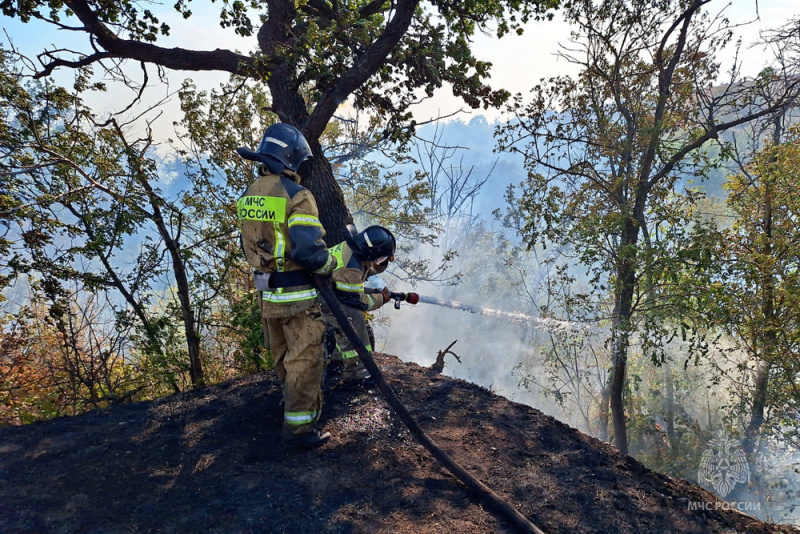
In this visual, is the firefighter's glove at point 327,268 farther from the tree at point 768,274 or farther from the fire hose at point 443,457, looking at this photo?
the tree at point 768,274

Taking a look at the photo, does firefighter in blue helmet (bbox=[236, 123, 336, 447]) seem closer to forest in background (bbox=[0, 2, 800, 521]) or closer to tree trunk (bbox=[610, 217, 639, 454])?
forest in background (bbox=[0, 2, 800, 521])

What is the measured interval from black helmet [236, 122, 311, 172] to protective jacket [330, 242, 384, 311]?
1.18m

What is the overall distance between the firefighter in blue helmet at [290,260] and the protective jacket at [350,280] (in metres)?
0.81

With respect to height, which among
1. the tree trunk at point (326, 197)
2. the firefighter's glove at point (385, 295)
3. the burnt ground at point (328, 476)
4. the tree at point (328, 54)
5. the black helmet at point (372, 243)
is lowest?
the burnt ground at point (328, 476)

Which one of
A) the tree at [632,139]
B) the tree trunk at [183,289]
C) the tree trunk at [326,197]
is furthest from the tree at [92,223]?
the tree at [632,139]

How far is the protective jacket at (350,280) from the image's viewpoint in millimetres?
4422

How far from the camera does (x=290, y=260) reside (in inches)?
139

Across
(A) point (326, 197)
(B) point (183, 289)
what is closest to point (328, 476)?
(A) point (326, 197)

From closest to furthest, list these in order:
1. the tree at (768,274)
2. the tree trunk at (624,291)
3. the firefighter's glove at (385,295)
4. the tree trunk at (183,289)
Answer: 1. the firefighter's glove at (385,295)
2. the tree trunk at (183,289)
3. the tree at (768,274)
4. the tree trunk at (624,291)

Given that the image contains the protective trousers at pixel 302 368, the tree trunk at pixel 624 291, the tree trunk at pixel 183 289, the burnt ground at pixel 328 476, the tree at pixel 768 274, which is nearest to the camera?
the burnt ground at pixel 328 476

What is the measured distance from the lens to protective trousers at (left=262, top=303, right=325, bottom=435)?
3.51 meters

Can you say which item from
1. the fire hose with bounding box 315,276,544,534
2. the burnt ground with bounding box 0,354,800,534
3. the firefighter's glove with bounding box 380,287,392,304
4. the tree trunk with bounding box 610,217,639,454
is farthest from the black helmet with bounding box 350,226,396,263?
the tree trunk with bounding box 610,217,639,454

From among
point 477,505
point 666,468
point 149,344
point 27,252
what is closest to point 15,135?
point 27,252

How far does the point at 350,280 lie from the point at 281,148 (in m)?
1.54
